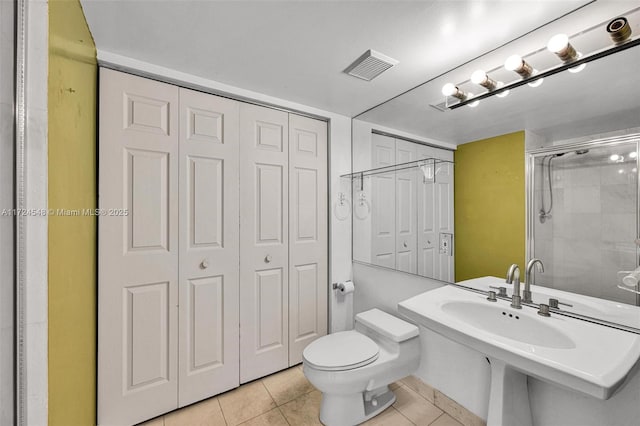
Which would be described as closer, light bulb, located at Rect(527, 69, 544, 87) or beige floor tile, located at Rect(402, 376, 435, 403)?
light bulb, located at Rect(527, 69, 544, 87)

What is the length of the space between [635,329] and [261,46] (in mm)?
2083

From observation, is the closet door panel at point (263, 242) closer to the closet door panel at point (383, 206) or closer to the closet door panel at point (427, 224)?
the closet door panel at point (383, 206)

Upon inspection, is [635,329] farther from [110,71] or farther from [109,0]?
[110,71]

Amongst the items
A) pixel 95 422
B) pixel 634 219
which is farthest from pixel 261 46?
pixel 95 422

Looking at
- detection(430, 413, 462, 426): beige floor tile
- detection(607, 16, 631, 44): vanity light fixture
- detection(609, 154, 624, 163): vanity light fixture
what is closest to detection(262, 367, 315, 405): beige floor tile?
detection(430, 413, 462, 426): beige floor tile

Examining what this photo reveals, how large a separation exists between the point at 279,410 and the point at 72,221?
1541mm

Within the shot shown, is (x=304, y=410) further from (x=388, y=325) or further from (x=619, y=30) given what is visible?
(x=619, y=30)

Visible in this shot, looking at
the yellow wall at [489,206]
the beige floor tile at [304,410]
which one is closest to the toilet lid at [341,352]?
the beige floor tile at [304,410]

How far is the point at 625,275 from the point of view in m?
1.04

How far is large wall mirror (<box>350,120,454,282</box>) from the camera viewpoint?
5.62 ft

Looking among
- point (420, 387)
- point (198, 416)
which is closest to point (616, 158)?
point (420, 387)

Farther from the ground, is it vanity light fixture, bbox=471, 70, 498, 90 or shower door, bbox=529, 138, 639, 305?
vanity light fixture, bbox=471, 70, 498, 90

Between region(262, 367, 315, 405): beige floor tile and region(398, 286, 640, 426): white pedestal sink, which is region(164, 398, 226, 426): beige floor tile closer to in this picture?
region(262, 367, 315, 405): beige floor tile

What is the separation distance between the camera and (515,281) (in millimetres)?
1294
